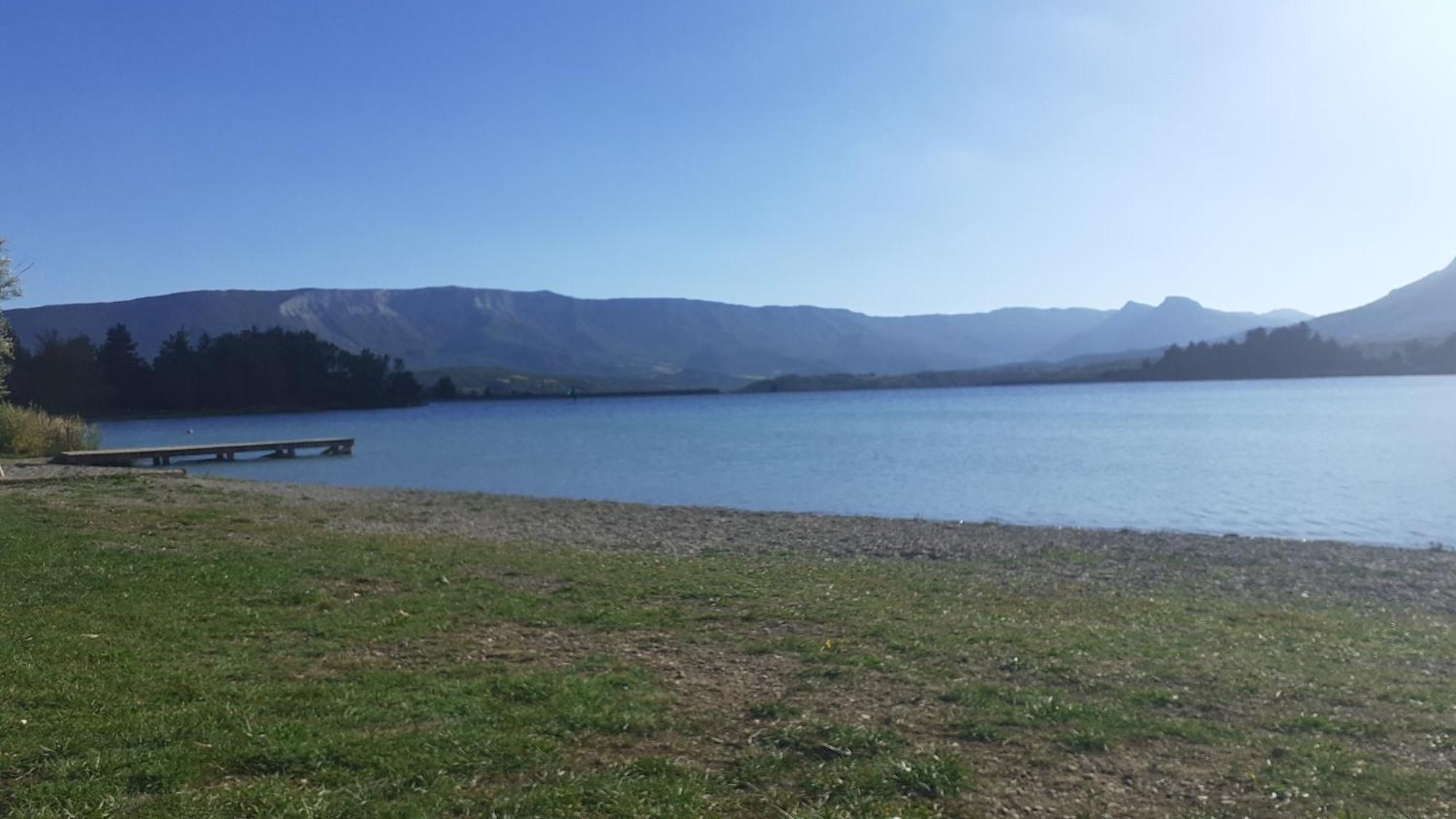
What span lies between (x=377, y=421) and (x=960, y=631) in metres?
98.4

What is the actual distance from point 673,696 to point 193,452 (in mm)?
48163

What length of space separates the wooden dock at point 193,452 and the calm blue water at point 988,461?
177cm

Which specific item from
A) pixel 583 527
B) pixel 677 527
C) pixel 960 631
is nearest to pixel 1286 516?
pixel 677 527

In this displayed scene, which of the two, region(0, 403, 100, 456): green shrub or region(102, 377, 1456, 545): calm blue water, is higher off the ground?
region(0, 403, 100, 456): green shrub

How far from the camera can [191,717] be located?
6340 mm

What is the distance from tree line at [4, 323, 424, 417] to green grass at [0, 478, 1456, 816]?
9592cm

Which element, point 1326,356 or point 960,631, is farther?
point 1326,356

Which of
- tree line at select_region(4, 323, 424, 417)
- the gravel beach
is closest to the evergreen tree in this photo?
tree line at select_region(4, 323, 424, 417)

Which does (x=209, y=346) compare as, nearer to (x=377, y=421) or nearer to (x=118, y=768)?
(x=377, y=421)

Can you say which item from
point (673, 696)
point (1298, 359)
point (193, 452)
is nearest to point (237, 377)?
point (193, 452)

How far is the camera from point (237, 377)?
4646 inches

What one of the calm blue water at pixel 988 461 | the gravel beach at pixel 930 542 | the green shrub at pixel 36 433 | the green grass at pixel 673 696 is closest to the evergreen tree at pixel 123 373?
the calm blue water at pixel 988 461

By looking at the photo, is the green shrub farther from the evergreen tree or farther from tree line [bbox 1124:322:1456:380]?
tree line [bbox 1124:322:1456:380]

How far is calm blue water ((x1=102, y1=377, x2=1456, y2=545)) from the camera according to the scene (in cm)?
3092
